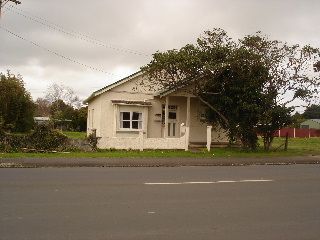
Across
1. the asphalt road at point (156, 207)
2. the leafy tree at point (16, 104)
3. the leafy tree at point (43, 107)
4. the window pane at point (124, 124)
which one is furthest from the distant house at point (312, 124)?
the asphalt road at point (156, 207)

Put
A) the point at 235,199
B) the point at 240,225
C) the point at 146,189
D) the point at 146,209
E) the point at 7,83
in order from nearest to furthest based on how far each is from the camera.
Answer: the point at 240,225
the point at 146,209
the point at 235,199
the point at 146,189
the point at 7,83

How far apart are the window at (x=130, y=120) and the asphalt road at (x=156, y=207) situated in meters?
14.1

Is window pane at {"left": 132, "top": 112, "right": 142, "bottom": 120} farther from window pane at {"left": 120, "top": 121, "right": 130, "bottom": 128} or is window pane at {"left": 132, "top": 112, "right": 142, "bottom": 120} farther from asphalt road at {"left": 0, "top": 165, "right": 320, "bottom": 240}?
asphalt road at {"left": 0, "top": 165, "right": 320, "bottom": 240}

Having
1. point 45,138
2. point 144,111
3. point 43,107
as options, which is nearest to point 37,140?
point 45,138

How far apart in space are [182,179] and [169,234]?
6.45 metres

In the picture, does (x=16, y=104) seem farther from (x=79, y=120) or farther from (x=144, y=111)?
(x=79, y=120)

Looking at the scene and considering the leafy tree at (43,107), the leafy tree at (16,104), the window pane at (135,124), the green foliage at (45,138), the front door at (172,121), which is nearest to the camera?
the green foliage at (45,138)

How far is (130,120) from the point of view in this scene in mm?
27625

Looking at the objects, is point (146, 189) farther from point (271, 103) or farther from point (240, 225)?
point (271, 103)

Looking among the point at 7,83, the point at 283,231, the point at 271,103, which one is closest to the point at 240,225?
the point at 283,231

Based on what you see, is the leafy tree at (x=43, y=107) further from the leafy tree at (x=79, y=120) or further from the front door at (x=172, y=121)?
the front door at (x=172, y=121)

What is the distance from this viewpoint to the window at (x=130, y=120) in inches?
1085

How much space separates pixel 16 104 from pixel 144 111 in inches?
555

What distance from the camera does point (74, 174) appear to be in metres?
13.7
